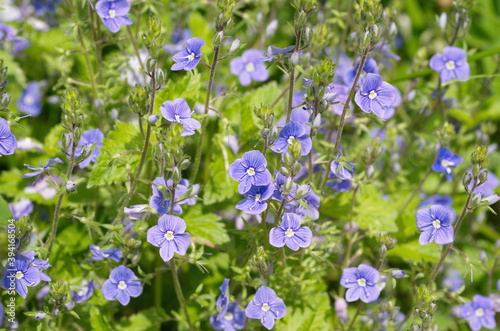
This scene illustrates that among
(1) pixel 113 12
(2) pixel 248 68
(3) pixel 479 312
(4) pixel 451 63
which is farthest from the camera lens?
(2) pixel 248 68

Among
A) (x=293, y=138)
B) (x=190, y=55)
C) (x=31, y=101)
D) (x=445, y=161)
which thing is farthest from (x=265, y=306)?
(x=31, y=101)

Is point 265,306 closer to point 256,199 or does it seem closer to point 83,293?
point 256,199

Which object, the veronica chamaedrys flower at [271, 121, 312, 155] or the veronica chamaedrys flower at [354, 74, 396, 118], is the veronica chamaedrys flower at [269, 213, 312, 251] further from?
the veronica chamaedrys flower at [354, 74, 396, 118]

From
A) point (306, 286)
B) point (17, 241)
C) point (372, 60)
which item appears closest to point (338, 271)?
point (306, 286)

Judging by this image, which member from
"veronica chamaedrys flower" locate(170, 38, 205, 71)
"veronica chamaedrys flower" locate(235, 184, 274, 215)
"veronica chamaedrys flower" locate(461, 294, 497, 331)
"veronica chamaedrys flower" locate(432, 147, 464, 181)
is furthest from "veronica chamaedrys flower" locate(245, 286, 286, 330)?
"veronica chamaedrys flower" locate(432, 147, 464, 181)

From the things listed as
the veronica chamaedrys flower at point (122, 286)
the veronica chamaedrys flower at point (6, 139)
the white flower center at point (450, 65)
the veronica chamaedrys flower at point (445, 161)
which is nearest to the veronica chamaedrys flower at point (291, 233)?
the veronica chamaedrys flower at point (122, 286)

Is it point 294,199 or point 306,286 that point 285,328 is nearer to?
point 306,286

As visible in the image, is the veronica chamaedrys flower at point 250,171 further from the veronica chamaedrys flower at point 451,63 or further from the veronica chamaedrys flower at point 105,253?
the veronica chamaedrys flower at point 451,63

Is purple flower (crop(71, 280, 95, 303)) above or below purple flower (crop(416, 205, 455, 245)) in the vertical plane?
below
